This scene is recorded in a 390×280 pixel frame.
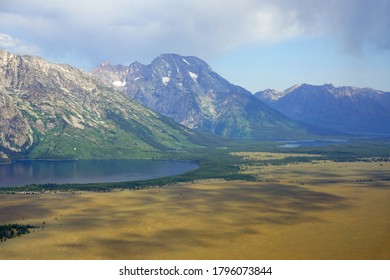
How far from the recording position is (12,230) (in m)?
164

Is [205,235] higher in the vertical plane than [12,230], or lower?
higher

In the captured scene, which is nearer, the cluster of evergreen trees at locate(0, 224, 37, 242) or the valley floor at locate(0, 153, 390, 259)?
the valley floor at locate(0, 153, 390, 259)

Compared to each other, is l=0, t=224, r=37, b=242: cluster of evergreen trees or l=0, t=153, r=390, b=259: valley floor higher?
l=0, t=153, r=390, b=259: valley floor

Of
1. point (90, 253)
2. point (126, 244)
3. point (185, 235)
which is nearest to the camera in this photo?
point (90, 253)

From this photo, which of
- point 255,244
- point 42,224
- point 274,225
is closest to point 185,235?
point 255,244

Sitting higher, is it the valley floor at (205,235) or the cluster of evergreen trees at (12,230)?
the valley floor at (205,235)

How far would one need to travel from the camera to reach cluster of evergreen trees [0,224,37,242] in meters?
157

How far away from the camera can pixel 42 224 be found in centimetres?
17750

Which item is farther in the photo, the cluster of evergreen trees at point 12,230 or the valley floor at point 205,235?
the cluster of evergreen trees at point 12,230

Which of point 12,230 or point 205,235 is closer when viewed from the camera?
point 205,235

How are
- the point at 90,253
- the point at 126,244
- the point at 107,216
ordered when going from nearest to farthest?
the point at 90,253
the point at 126,244
the point at 107,216

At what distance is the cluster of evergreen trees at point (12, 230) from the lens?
156850 millimetres

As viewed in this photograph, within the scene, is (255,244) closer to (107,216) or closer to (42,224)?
(107,216)
